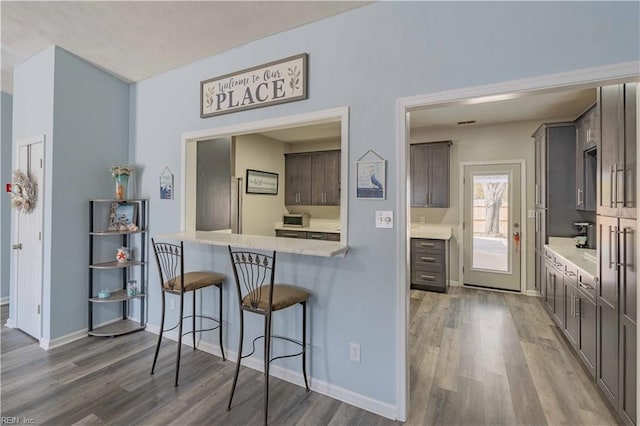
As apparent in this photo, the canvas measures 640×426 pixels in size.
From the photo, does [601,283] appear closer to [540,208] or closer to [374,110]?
[374,110]

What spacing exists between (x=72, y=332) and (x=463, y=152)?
5.87m

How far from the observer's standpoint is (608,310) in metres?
2.12

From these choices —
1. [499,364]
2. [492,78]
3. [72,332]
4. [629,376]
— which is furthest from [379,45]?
[72,332]

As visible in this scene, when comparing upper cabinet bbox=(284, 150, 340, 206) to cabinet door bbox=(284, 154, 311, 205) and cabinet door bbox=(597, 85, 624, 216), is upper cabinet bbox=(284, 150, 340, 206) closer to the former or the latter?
cabinet door bbox=(284, 154, 311, 205)

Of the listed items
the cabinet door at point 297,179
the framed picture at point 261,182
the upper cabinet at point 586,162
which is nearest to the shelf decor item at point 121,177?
the framed picture at point 261,182

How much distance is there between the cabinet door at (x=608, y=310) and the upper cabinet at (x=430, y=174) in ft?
9.48

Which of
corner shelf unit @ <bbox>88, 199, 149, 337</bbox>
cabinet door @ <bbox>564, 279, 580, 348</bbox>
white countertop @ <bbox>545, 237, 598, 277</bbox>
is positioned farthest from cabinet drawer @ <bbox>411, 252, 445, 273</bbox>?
corner shelf unit @ <bbox>88, 199, 149, 337</bbox>

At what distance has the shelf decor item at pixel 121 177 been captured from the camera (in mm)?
3311

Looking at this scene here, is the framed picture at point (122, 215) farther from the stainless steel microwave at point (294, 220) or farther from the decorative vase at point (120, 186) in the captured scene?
the stainless steel microwave at point (294, 220)

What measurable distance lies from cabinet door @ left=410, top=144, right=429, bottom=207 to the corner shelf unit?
4108mm

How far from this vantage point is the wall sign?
244 centimetres

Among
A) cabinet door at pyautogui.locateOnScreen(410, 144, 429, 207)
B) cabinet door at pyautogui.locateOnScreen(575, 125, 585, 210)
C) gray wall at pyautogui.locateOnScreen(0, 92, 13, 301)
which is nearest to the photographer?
cabinet door at pyautogui.locateOnScreen(575, 125, 585, 210)

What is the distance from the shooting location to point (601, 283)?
7.29 feet

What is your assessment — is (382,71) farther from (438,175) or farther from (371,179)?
(438,175)
